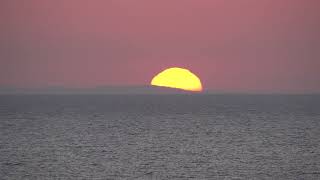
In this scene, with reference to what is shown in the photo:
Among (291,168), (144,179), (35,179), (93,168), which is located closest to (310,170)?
(291,168)

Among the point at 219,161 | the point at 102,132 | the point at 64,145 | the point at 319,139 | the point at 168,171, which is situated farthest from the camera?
the point at 102,132

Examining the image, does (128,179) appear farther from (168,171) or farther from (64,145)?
(64,145)

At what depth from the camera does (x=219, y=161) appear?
187 ft

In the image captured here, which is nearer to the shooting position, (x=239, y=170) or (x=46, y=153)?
(x=239, y=170)

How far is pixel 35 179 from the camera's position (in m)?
46.5

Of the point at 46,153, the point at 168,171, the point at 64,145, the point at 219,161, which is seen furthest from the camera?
the point at 64,145

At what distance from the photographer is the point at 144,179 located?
46.9m

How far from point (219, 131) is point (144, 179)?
47.1 m

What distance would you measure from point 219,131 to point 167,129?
9.01 meters

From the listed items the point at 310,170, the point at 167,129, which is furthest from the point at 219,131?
the point at 310,170

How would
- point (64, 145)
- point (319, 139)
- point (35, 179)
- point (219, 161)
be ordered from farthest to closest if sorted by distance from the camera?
1. point (319, 139)
2. point (64, 145)
3. point (219, 161)
4. point (35, 179)

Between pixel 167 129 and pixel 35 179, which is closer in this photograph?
pixel 35 179

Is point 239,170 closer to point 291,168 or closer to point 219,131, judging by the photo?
point 291,168

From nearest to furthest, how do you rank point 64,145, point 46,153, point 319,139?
point 46,153
point 64,145
point 319,139
